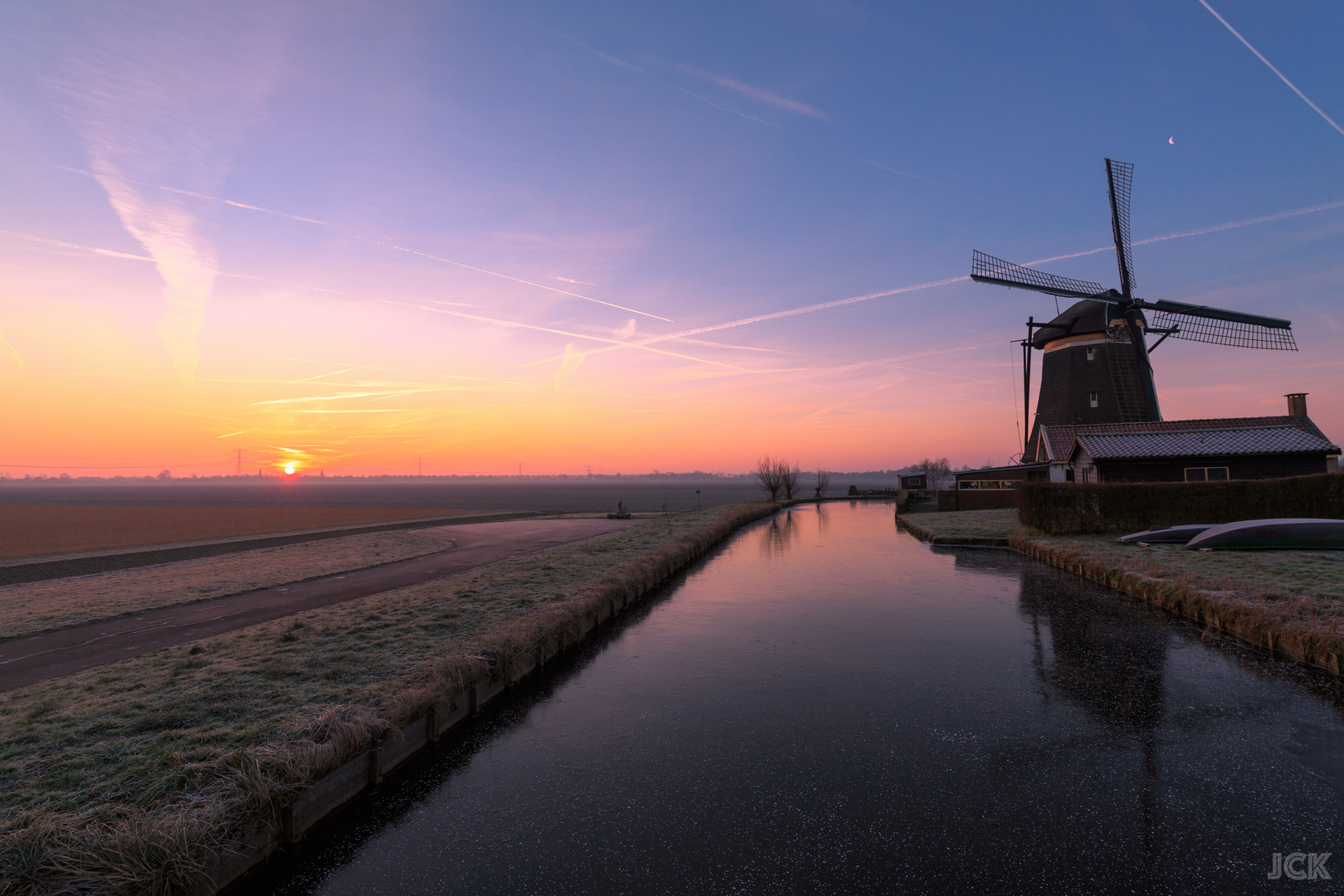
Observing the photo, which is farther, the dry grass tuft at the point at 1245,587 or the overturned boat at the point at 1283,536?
the overturned boat at the point at 1283,536

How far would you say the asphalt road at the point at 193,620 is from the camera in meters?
10.3

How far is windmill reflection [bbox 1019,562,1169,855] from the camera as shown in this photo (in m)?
7.21

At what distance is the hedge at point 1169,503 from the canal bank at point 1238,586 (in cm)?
125

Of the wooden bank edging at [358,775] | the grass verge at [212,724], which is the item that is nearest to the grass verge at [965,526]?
the grass verge at [212,724]

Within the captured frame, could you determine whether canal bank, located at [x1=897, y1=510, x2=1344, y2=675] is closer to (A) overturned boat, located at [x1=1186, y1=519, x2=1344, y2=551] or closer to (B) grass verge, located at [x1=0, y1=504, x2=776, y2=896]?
(A) overturned boat, located at [x1=1186, y1=519, x2=1344, y2=551]

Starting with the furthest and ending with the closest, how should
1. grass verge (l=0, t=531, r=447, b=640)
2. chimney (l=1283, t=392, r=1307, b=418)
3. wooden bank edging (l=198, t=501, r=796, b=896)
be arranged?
chimney (l=1283, t=392, r=1307, b=418), grass verge (l=0, t=531, r=447, b=640), wooden bank edging (l=198, t=501, r=796, b=896)

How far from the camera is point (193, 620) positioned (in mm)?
13164

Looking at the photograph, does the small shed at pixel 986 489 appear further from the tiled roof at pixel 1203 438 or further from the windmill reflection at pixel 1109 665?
the windmill reflection at pixel 1109 665

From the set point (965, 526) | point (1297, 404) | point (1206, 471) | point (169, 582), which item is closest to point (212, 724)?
point (169, 582)

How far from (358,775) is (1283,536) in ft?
80.0

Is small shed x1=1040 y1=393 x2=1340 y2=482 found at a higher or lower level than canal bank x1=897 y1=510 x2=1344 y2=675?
higher

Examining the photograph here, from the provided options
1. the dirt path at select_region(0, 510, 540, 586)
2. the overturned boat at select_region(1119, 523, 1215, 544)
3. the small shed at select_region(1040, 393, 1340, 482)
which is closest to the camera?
the overturned boat at select_region(1119, 523, 1215, 544)

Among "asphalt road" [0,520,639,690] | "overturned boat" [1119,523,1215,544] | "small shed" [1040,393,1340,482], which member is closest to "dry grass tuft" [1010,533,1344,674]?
"overturned boat" [1119,523,1215,544]

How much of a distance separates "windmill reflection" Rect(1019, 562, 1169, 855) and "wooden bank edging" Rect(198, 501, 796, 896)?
7.51 meters
